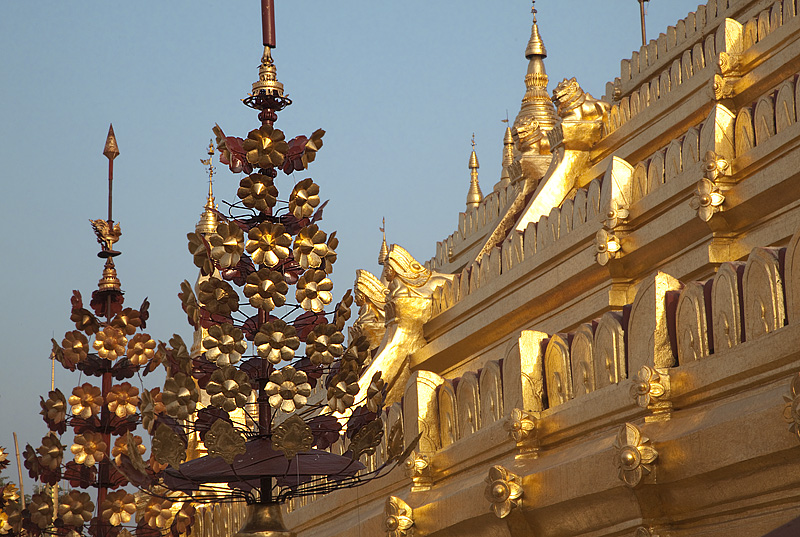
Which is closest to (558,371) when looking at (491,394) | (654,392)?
(491,394)

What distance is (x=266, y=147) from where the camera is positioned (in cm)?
633

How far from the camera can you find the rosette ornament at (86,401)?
9938 mm

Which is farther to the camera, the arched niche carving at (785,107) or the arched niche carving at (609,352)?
the arched niche carving at (785,107)

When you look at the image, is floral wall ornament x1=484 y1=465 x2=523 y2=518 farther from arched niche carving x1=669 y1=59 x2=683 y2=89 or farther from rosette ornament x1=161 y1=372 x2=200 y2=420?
arched niche carving x1=669 y1=59 x2=683 y2=89

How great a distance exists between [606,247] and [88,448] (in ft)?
16.3

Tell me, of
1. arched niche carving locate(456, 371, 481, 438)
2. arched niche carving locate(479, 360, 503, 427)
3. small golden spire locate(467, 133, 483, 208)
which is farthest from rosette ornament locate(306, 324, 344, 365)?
small golden spire locate(467, 133, 483, 208)

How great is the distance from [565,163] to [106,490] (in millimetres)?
7903

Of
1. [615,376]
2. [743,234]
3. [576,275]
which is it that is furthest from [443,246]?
[615,376]

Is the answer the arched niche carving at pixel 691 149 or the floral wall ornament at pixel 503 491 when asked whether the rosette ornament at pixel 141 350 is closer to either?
the floral wall ornament at pixel 503 491

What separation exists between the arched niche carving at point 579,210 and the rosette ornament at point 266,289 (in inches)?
257

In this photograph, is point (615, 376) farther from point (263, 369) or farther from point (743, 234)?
point (743, 234)

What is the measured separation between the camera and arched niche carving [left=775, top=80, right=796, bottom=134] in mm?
9867

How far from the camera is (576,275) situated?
1199cm


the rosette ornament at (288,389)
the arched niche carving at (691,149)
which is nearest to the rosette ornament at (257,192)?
the rosette ornament at (288,389)
